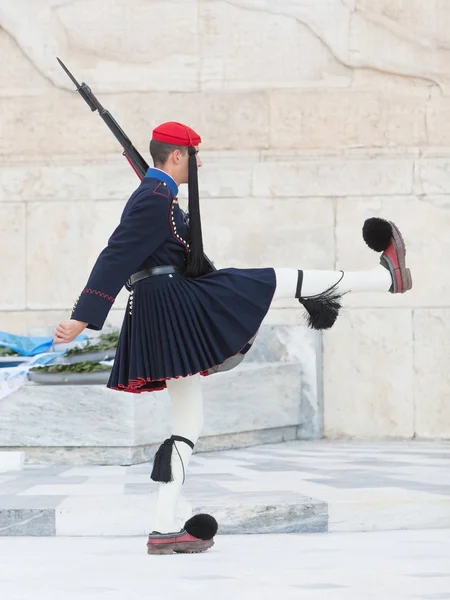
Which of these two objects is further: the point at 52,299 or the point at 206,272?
the point at 52,299

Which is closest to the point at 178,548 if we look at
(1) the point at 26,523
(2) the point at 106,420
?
(1) the point at 26,523

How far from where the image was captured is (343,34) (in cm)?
980

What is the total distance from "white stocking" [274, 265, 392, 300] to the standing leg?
18.8 inches

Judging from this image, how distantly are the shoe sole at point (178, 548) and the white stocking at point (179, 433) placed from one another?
6cm

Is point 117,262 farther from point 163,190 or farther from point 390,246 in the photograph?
point 390,246

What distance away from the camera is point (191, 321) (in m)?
4.77

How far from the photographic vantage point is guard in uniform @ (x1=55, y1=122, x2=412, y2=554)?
15.5 ft

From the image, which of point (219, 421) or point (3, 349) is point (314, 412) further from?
point (3, 349)

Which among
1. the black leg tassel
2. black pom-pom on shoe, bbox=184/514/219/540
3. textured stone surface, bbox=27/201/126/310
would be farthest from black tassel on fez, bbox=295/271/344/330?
textured stone surface, bbox=27/201/126/310

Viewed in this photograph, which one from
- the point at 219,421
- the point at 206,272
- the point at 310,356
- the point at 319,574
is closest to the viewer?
the point at 319,574

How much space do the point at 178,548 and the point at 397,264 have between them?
1366mm

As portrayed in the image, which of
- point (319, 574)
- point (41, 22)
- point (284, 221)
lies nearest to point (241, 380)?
point (284, 221)

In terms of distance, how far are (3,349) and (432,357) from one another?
309 centimetres

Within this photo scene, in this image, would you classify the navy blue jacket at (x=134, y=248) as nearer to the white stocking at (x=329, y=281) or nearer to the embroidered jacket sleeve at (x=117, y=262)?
the embroidered jacket sleeve at (x=117, y=262)
